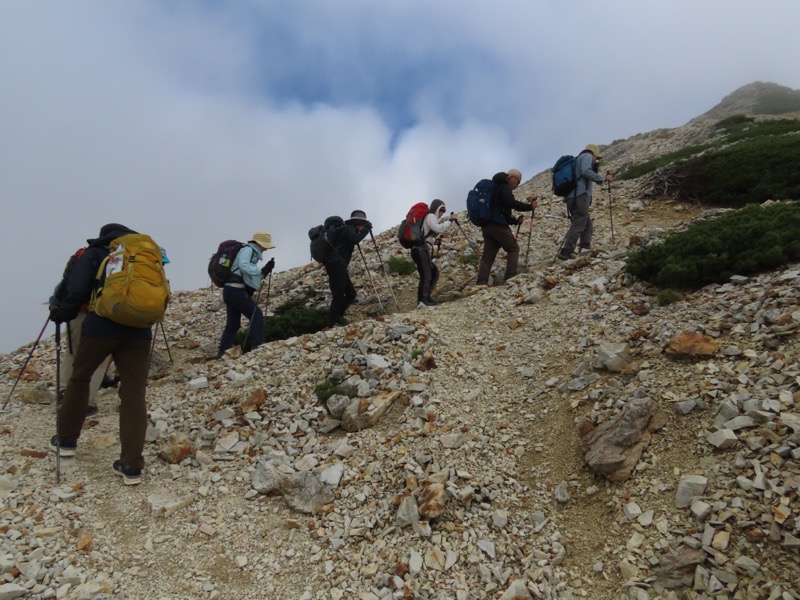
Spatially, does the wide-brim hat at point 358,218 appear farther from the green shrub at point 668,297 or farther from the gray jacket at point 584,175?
the green shrub at point 668,297

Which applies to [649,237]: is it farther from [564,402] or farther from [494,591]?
[494,591]

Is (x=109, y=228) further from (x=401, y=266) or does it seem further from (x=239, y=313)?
(x=401, y=266)

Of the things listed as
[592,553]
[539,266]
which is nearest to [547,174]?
[539,266]

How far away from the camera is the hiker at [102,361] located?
5.84 metres

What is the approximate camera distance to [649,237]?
38.3 feet

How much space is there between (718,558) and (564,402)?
2710 millimetres

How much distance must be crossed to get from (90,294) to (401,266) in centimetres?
993

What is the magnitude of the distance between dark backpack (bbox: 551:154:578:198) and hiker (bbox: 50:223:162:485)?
991cm

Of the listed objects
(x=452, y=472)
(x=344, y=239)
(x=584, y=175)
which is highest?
(x=584, y=175)

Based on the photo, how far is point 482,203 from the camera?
1127 centimetres

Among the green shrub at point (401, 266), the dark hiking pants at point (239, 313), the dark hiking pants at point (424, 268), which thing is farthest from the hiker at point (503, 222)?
the dark hiking pants at point (239, 313)

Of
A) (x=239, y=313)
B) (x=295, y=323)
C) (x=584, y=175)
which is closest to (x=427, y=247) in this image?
(x=295, y=323)

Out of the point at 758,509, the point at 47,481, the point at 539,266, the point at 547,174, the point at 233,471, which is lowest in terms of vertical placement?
the point at 758,509

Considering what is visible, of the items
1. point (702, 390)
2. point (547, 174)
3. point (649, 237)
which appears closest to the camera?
point (702, 390)
